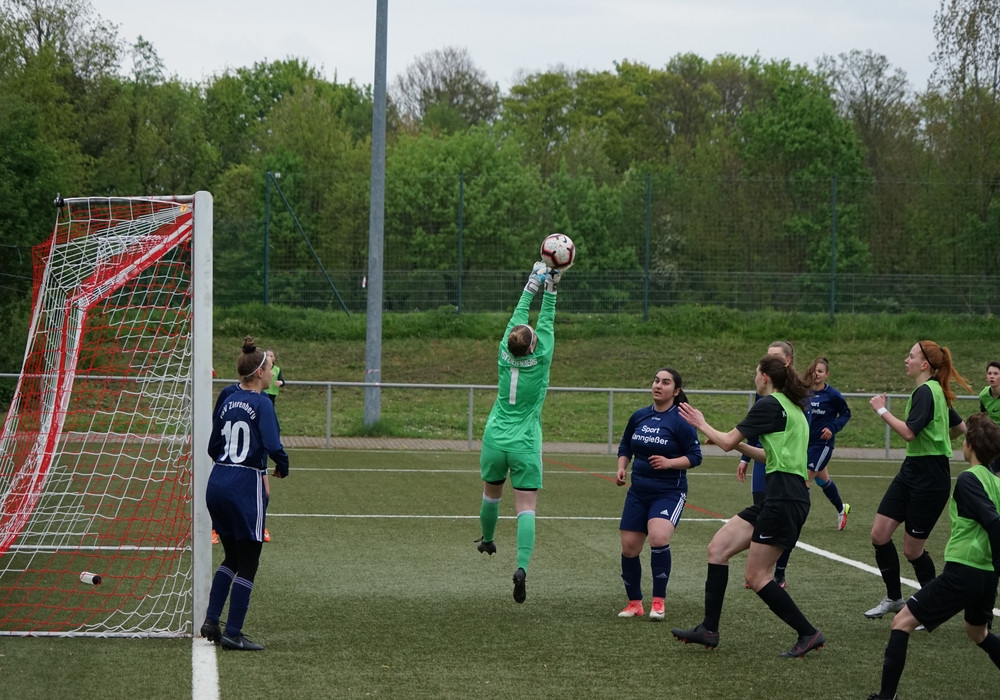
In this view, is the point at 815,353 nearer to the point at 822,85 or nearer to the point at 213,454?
the point at 213,454

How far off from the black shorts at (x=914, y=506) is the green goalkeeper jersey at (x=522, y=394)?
2.41 metres

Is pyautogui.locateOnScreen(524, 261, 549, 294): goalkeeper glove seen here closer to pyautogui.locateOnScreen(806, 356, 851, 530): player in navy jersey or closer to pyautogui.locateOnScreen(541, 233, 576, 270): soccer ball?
pyautogui.locateOnScreen(541, 233, 576, 270): soccer ball

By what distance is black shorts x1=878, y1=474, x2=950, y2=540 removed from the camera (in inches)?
285

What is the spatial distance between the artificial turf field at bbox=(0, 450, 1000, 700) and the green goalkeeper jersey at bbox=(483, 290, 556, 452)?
3.88 feet

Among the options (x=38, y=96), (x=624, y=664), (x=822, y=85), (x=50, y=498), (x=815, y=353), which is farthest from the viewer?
(x=822, y=85)

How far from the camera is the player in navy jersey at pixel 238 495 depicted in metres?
6.20

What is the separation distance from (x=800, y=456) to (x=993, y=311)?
25017 mm

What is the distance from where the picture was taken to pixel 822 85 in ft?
164

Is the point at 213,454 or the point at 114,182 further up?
the point at 114,182

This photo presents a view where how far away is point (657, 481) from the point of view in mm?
7309

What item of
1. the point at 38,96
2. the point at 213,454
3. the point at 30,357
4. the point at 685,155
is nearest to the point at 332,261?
the point at 38,96

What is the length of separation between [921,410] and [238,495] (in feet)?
14.6

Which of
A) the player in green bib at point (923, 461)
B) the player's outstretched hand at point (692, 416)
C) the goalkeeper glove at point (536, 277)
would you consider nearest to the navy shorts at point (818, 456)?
the player in green bib at point (923, 461)

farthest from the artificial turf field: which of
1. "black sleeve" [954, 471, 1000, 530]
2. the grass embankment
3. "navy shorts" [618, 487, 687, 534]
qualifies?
the grass embankment
